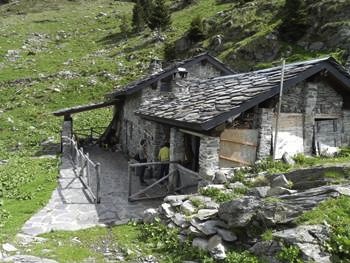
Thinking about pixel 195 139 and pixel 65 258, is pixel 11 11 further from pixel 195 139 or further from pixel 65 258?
pixel 65 258

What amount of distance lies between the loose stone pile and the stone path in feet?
9.85

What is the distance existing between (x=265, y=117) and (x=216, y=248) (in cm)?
607

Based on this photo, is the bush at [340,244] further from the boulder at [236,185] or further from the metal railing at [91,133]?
the metal railing at [91,133]

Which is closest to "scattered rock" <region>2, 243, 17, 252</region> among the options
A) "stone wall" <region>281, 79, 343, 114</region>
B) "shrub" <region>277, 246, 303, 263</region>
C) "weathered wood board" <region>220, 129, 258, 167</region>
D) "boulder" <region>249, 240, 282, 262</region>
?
"boulder" <region>249, 240, 282, 262</region>

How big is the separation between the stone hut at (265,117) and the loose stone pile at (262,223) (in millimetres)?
2849

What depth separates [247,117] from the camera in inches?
536

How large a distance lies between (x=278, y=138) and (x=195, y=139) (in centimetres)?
349

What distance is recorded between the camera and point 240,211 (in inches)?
343

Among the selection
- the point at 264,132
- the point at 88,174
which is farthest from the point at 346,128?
the point at 88,174

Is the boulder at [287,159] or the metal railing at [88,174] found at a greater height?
the boulder at [287,159]

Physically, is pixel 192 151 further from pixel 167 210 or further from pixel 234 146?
pixel 167 210

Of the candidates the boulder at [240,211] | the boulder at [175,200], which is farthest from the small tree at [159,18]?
the boulder at [240,211]

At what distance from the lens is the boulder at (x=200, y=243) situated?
8898 millimetres

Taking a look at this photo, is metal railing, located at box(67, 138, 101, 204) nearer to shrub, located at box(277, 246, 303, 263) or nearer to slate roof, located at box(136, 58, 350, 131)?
slate roof, located at box(136, 58, 350, 131)
